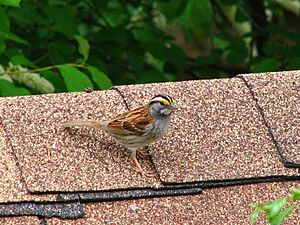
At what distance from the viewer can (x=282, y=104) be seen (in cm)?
496

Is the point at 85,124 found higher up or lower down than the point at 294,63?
higher up

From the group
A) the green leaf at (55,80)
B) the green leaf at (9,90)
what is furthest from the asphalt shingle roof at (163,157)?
the green leaf at (55,80)

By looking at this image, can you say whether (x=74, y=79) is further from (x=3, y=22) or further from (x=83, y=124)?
(x=83, y=124)

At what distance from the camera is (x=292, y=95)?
5.02m

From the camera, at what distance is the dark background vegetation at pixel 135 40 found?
22.1ft

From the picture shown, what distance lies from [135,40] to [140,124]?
3330mm

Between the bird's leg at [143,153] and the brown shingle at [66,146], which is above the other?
the brown shingle at [66,146]

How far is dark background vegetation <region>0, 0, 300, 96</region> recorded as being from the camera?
673cm

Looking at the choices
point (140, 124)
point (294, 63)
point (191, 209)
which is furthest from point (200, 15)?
point (191, 209)

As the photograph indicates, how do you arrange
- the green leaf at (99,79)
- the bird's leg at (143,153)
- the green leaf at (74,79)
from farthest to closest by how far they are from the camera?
the green leaf at (99,79) < the green leaf at (74,79) < the bird's leg at (143,153)

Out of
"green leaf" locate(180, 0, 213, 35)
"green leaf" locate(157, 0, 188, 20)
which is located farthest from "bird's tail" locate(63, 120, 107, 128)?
"green leaf" locate(157, 0, 188, 20)

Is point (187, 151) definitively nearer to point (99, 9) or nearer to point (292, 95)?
point (292, 95)

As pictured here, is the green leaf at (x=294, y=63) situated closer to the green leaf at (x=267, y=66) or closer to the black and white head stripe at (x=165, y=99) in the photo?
the green leaf at (x=267, y=66)

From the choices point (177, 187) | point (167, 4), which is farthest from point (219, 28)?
point (177, 187)
